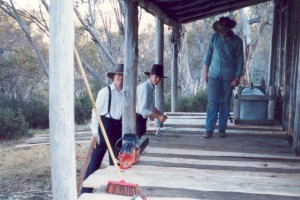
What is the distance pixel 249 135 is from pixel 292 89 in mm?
1033

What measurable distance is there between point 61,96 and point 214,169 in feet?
8.26

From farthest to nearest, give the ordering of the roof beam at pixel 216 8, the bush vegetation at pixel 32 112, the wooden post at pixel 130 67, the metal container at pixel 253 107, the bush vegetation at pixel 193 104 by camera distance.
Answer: the bush vegetation at pixel 32 112 < the bush vegetation at pixel 193 104 < the roof beam at pixel 216 8 < the metal container at pixel 253 107 < the wooden post at pixel 130 67

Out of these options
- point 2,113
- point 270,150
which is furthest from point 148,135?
point 2,113

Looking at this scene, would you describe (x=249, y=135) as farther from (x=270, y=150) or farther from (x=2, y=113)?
(x=2, y=113)

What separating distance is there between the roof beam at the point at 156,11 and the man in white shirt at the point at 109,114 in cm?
106

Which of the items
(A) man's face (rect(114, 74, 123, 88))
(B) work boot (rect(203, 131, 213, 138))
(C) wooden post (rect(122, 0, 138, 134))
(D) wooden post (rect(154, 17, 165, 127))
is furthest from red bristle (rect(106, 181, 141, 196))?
(D) wooden post (rect(154, 17, 165, 127))

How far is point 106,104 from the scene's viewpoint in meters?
6.06

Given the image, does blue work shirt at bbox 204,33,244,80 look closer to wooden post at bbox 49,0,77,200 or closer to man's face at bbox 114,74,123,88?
man's face at bbox 114,74,123,88

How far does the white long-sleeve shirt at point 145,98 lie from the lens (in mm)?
6449

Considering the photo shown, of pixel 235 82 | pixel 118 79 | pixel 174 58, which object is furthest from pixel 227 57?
pixel 174 58

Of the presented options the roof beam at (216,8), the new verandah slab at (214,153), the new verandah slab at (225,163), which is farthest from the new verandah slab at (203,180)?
the roof beam at (216,8)

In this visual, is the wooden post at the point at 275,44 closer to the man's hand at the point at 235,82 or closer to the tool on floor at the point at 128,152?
the man's hand at the point at 235,82

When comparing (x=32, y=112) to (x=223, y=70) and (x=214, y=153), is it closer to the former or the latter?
(x=223, y=70)

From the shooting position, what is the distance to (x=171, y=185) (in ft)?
13.8
